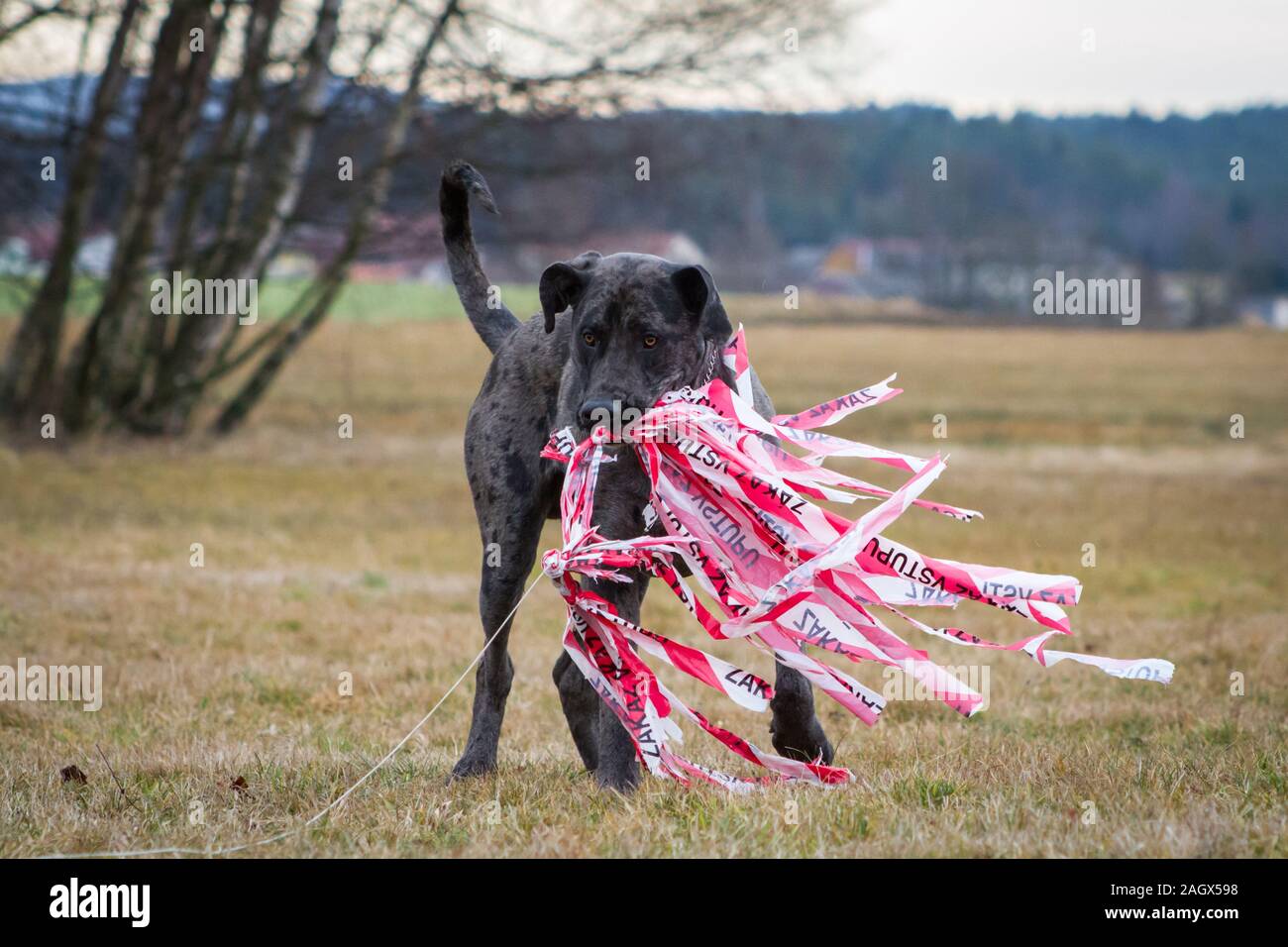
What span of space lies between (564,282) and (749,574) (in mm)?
1161

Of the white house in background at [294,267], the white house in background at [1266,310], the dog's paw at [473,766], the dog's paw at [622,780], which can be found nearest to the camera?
the dog's paw at [622,780]

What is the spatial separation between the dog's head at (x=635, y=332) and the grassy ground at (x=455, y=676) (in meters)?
1.24

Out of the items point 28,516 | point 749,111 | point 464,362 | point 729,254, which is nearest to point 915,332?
point 729,254

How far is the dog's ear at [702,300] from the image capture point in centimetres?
482

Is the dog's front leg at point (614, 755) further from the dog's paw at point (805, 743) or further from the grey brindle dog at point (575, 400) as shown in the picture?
the dog's paw at point (805, 743)

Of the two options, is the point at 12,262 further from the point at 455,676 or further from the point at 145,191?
the point at 455,676

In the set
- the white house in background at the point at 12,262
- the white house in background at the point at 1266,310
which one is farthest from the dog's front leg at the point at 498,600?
the white house in background at the point at 1266,310

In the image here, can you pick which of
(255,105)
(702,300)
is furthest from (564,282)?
(255,105)

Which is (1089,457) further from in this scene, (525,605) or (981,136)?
(981,136)

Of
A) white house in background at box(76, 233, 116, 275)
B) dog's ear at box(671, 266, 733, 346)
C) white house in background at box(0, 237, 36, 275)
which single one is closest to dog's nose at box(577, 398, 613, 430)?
dog's ear at box(671, 266, 733, 346)

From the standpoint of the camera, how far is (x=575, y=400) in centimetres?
505

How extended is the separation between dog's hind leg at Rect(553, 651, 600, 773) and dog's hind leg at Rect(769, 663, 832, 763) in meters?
0.63

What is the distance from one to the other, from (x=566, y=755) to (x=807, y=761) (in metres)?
1.05
